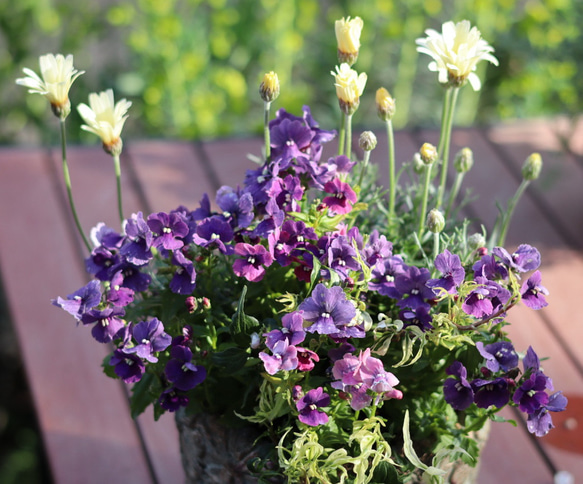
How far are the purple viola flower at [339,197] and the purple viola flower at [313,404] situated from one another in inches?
7.5

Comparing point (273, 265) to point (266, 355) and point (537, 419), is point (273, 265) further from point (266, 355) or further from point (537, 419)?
point (537, 419)

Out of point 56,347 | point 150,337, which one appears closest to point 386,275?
point 150,337

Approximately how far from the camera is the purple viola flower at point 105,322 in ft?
2.48

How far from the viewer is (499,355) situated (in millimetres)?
745

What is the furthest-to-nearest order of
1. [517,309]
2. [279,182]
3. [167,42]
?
[167,42], [517,309], [279,182]

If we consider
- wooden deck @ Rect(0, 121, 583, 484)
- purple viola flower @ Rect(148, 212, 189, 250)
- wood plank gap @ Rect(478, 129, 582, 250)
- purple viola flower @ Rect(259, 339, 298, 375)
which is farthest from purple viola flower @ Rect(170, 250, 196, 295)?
wood plank gap @ Rect(478, 129, 582, 250)

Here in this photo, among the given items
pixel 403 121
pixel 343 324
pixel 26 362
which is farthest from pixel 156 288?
pixel 403 121

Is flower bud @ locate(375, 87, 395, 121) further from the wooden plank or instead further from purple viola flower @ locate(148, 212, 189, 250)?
the wooden plank

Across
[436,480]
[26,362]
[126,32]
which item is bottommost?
[436,480]

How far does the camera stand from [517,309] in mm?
1497

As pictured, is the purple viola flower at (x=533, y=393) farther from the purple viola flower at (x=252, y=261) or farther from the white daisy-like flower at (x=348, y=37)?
the white daisy-like flower at (x=348, y=37)

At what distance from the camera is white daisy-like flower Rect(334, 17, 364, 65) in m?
0.82

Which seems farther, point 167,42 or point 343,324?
point 167,42

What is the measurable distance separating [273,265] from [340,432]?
186mm
